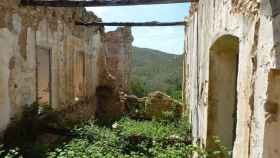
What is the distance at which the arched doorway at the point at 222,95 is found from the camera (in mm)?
4117

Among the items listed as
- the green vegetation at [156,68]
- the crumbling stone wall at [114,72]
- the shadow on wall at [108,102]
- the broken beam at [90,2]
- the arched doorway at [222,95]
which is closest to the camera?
→ the arched doorway at [222,95]

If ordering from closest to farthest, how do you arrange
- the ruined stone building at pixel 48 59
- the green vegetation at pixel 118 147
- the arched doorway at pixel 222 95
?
the arched doorway at pixel 222 95 < the green vegetation at pixel 118 147 < the ruined stone building at pixel 48 59

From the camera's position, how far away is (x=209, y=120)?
417cm

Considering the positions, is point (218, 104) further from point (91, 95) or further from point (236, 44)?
point (91, 95)

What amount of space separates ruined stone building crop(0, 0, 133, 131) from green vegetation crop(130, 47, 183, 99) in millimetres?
15149

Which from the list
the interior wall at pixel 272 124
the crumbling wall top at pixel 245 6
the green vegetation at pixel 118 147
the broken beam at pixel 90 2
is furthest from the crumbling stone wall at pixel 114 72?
the interior wall at pixel 272 124

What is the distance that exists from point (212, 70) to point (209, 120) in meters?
0.69

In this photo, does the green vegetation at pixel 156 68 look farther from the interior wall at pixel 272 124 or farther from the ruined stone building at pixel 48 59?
the interior wall at pixel 272 124

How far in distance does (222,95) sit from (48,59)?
5322 millimetres

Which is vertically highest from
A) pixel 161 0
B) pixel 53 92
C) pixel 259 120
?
pixel 161 0

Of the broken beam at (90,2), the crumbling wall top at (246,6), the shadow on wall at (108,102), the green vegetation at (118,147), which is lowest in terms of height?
the shadow on wall at (108,102)

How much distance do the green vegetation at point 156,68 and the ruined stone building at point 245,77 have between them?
22.4m

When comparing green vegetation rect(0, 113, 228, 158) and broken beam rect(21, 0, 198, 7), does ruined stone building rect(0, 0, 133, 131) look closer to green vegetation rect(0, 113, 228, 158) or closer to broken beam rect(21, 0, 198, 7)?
broken beam rect(21, 0, 198, 7)

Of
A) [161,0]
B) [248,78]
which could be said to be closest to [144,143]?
[161,0]
